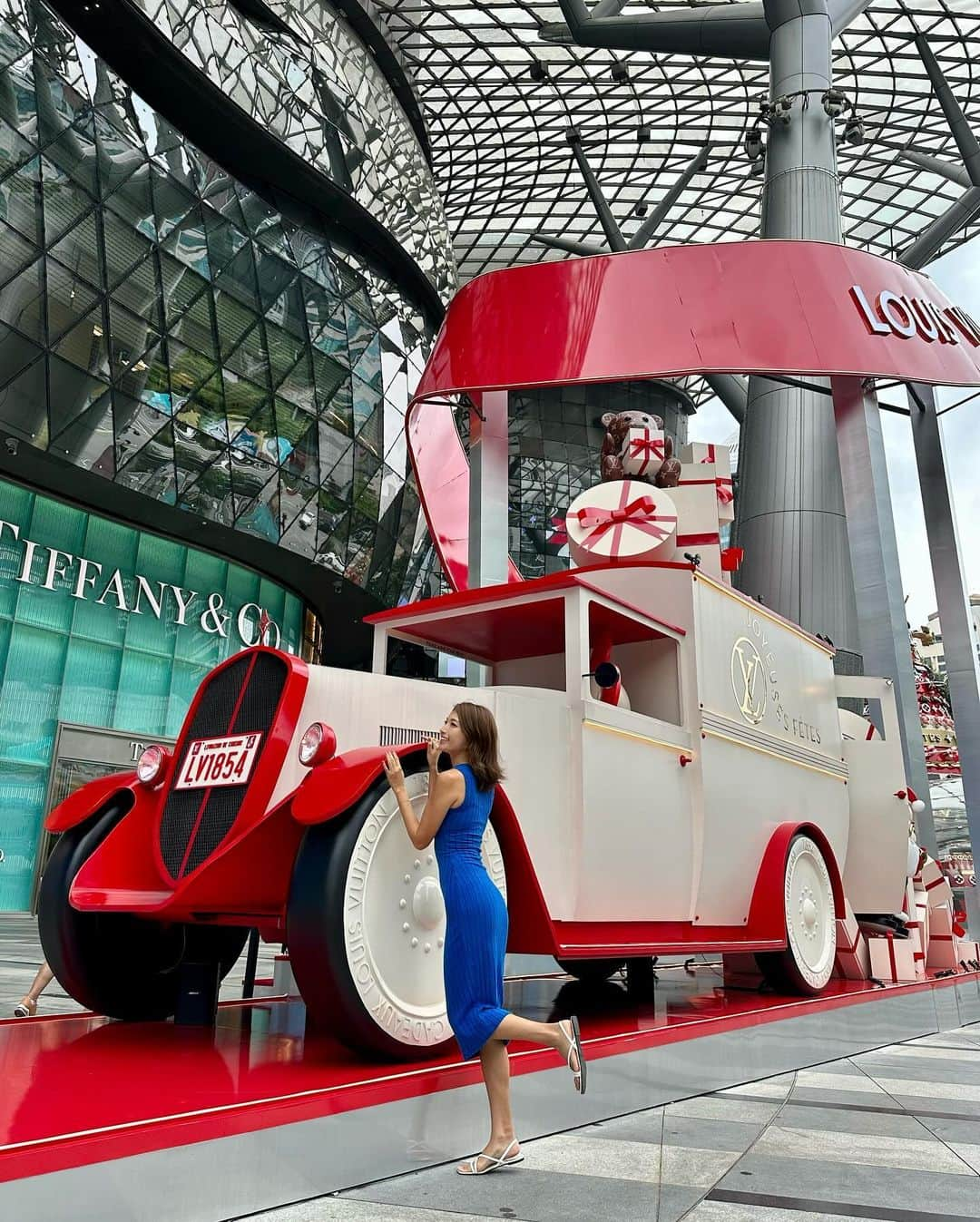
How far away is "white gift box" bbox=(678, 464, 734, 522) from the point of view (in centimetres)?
851

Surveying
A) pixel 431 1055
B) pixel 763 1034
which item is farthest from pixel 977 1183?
pixel 763 1034

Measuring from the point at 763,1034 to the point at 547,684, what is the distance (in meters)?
2.44

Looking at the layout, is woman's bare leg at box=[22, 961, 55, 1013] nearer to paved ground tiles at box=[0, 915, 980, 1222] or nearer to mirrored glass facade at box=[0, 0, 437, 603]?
paved ground tiles at box=[0, 915, 980, 1222]

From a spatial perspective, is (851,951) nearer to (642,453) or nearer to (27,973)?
(642,453)

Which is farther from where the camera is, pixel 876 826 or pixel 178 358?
pixel 178 358

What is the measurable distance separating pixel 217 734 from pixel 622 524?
3.89 metres

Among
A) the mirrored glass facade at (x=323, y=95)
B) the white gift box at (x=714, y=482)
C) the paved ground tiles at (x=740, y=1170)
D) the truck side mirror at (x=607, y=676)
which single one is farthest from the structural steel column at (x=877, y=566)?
the mirrored glass facade at (x=323, y=95)

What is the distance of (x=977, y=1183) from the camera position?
2971 mm

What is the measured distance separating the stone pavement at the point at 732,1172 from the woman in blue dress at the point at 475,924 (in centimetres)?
25

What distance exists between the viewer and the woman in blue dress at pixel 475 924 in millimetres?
3055

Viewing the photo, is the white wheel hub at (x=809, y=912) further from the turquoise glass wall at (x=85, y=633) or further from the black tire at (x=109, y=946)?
the turquoise glass wall at (x=85, y=633)

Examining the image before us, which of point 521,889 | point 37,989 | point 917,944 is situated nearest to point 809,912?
point 917,944

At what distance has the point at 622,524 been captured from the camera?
7191 mm

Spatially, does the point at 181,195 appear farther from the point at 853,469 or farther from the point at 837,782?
the point at 837,782
